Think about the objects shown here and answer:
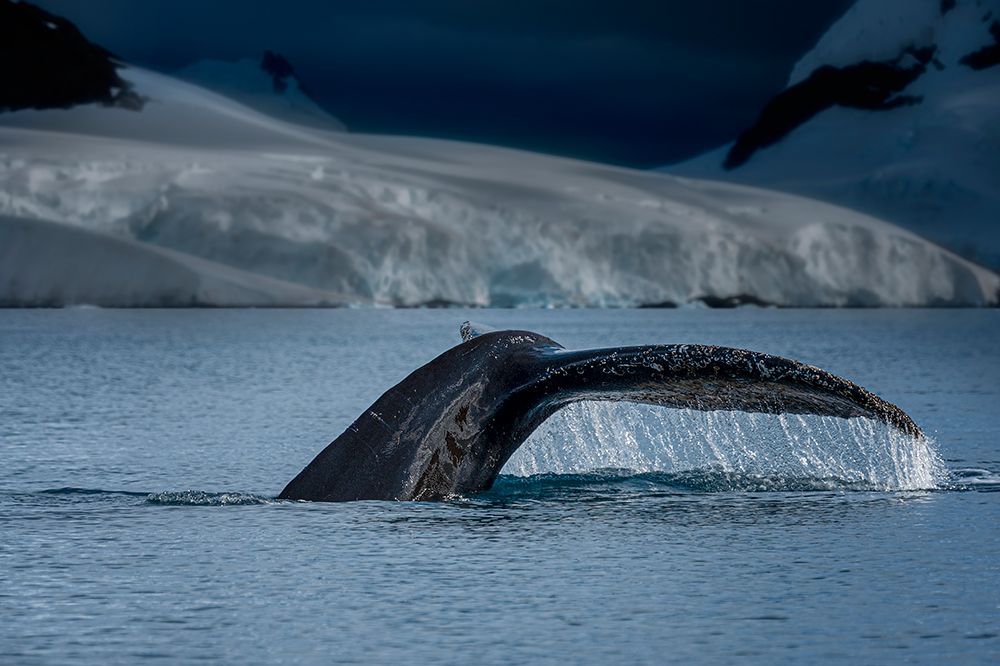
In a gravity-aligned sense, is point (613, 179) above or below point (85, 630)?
above

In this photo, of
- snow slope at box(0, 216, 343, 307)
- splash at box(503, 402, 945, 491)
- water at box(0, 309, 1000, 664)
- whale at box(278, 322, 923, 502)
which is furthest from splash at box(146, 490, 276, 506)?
snow slope at box(0, 216, 343, 307)

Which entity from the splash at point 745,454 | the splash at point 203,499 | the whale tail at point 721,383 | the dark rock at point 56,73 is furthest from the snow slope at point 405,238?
the whale tail at point 721,383

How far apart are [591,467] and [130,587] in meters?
4.96

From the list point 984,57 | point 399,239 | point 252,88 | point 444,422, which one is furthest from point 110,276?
point 984,57

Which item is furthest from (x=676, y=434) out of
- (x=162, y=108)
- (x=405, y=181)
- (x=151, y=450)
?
(x=162, y=108)

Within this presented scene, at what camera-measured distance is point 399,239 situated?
7488cm

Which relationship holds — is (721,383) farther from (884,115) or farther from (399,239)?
(884,115)

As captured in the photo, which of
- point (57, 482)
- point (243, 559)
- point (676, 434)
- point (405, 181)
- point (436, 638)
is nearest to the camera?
point (436, 638)

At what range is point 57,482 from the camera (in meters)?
11.3

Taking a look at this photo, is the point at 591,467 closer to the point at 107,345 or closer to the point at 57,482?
the point at 57,482

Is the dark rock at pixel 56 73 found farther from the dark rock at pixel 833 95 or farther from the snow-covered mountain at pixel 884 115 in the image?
the dark rock at pixel 833 95

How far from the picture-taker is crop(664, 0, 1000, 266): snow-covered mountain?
Result: 121 metres

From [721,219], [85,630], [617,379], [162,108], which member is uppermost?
[162,108]

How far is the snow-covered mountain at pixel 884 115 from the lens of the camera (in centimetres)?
12125
